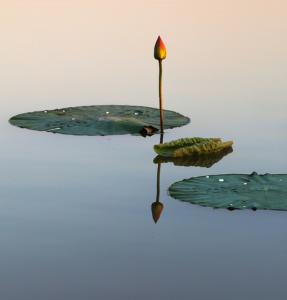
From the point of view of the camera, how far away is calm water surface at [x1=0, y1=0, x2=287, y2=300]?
2859 mm

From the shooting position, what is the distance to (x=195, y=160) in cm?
419

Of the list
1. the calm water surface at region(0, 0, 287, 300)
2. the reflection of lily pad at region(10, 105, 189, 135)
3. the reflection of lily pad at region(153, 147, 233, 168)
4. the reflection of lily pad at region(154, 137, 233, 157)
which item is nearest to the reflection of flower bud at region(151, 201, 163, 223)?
the calm water surface at region(0, 0, 287, 300)

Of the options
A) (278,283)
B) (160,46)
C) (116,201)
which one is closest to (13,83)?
(160,46)

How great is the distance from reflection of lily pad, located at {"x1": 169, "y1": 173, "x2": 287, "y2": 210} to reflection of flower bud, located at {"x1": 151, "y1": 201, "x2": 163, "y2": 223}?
0.09 metres

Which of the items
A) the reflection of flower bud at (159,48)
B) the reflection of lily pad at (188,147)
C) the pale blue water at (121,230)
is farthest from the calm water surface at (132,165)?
the reflection of flower bud at (159,48)

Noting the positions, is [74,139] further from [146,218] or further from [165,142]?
[146,218]

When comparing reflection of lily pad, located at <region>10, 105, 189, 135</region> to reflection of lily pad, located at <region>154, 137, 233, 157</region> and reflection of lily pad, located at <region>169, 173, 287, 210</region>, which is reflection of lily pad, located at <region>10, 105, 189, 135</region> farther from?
reflection of lily pad, located at <region>169, 173, 287, 210</region>

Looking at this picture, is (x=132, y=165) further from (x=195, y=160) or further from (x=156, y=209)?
(x=156, y=209)

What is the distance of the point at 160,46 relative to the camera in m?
4.54

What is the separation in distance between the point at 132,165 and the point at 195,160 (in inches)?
12.2

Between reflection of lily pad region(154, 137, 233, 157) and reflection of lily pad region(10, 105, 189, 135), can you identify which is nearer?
reflection of lily pad region(154, 137, 233, 157)

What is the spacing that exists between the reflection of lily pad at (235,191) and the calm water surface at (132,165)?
0.04m

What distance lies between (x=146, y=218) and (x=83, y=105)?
6.91 feet

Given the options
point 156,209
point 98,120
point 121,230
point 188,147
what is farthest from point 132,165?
point 121,230
